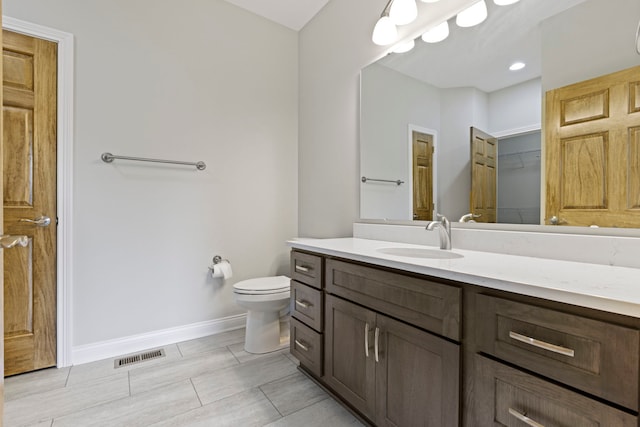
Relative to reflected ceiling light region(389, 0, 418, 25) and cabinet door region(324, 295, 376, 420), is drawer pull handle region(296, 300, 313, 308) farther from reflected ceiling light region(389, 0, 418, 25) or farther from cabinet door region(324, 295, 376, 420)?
reflected ceiling light region(389, 0, 418, 25)

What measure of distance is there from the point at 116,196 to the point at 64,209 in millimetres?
280

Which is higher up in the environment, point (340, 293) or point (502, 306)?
point (502, 306)

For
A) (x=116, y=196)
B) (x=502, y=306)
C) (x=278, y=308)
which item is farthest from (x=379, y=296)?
(x=116, y=196)

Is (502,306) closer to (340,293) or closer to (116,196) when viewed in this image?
(340,293)

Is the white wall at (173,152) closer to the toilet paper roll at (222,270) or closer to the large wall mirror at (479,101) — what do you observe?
the toilet paper roll at (222,270)

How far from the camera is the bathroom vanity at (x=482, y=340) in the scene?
2.08ft

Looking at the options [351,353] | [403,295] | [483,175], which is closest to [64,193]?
[351,353]

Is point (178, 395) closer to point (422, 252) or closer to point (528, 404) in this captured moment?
point (422, 252)

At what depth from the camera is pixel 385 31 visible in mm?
1801

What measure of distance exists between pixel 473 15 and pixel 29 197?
2.65 metres

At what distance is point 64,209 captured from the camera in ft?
6.00

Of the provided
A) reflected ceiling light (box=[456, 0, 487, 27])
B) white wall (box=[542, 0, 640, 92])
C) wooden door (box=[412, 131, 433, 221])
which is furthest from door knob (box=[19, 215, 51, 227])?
white wall (box=[542, 0, 640, 92])

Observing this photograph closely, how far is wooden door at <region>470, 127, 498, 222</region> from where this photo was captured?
1.39m

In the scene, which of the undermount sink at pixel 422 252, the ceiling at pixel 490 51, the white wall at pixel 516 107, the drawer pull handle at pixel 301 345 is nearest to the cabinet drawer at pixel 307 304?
the drawer pull handle at pixel 301 345
